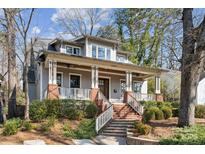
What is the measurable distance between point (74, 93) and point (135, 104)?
356 centimetres

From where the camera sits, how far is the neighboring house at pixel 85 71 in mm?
15039

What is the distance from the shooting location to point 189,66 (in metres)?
10.4

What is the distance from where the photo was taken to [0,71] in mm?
19359

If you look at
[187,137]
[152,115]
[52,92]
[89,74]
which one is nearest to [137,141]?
[187,137]

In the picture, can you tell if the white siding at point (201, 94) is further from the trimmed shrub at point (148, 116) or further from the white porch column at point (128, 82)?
the trimmed shrub at point (148, 116)

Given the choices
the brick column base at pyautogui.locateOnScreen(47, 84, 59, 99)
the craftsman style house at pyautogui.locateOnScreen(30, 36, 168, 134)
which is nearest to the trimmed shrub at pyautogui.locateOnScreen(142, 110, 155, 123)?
the craftsman style house at pyautogui.locateOnScreen(30, 36, 168, 134)

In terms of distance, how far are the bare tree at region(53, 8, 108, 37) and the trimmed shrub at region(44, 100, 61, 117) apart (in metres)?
12.0

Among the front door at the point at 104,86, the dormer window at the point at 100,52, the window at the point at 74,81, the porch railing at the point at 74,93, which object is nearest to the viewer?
the porch railing at the point at 74,93

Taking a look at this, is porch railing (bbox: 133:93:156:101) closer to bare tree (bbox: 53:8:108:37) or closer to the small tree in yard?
the small tree in yard

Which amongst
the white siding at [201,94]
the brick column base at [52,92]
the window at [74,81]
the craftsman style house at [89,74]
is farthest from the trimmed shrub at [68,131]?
the white siding at [201,94]

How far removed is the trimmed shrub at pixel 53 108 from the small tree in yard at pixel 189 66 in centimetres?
552

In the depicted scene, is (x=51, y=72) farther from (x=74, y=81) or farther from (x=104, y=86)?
(x=104, y=86)
